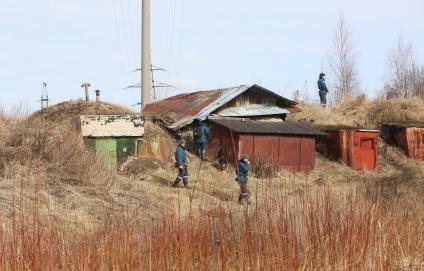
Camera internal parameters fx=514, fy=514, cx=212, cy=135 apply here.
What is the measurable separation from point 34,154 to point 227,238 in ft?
29.6

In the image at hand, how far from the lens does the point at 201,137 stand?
1992 cm

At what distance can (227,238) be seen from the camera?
18.5 feet

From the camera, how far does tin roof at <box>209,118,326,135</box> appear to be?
773 inches

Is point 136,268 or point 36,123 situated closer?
point 136,268

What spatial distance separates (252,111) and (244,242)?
682 inches

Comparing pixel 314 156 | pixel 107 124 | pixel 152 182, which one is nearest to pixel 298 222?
pixel 152 182

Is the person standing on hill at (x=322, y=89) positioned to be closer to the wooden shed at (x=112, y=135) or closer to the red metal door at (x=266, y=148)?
the red metal door at (x=266, y=148)

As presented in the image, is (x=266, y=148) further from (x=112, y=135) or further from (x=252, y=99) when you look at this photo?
(x=112, y=135)

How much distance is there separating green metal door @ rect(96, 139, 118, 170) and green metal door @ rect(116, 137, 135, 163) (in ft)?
0.68

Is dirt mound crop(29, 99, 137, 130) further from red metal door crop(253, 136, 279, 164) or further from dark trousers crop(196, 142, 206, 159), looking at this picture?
red metal door crop(253, 136, 279, 164)

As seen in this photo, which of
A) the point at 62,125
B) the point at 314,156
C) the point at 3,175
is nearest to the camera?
the point at 3,175

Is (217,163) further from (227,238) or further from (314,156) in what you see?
(227,238)

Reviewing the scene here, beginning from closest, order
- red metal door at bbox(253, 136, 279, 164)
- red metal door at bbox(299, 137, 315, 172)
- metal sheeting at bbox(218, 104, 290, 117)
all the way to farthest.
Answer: red metal door at bbox(253, 136, 279, 164), red metal door at bbox(299, 137, 315, 172), metal sheeting at bbox(218, 104, 290, 117)

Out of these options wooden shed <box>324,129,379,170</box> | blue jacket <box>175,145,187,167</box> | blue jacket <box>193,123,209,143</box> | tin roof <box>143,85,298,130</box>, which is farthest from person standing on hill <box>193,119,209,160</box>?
wooden shed <box>324,129,379,170</box>
